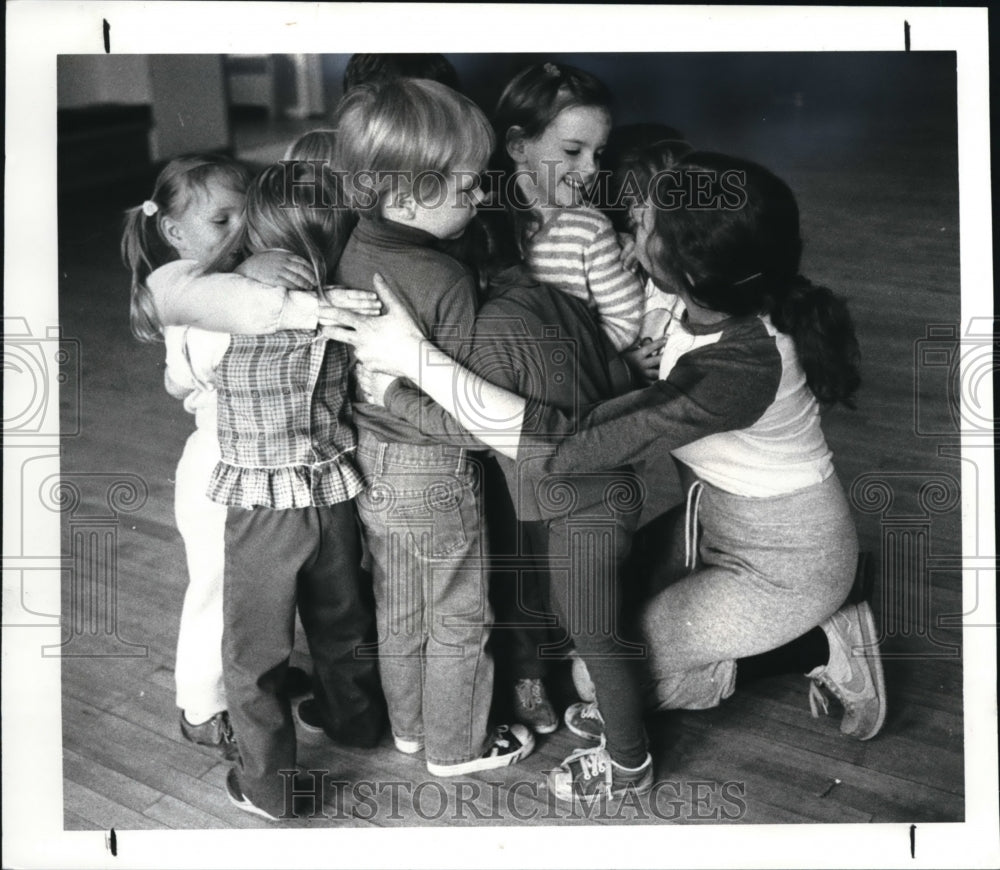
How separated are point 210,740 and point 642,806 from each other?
59cm

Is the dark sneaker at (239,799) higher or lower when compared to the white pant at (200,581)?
lower

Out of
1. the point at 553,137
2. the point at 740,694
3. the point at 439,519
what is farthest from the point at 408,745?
the point at 553,137

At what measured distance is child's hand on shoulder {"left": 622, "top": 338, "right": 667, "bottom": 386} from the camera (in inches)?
65.6

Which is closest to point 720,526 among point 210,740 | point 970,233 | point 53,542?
point 970,233

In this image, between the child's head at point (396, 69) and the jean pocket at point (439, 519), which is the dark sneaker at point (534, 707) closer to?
the jean pocket at point (439, 519)

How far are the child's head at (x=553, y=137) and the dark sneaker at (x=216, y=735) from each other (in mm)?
807

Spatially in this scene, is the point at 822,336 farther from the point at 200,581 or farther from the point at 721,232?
the point at 200,581

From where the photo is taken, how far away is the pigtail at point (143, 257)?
5.45ft

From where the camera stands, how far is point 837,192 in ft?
5.62

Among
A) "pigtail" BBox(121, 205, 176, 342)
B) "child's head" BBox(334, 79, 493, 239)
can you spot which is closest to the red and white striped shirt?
"child's head" BBox(334, 79, 493, 239)

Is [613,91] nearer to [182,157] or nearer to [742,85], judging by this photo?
[742,85]

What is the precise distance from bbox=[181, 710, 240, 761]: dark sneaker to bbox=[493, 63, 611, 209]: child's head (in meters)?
0.81

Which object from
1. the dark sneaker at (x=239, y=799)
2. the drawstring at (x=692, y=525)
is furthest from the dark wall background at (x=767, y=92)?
the dark sneaker at (x=239, y=799)

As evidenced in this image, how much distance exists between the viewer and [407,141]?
5.27 feet
